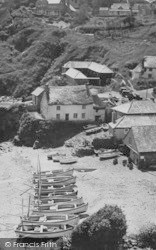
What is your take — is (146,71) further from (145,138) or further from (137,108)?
(145,138)

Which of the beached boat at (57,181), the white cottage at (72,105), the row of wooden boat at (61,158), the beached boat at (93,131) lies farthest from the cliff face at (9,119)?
the beached boat at (57,181)

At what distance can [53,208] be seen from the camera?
44438mm

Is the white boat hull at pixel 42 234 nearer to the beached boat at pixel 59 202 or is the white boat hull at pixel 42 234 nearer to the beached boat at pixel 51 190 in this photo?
the beached boat at pixel 59 202

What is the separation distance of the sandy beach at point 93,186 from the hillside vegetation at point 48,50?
2207 cm

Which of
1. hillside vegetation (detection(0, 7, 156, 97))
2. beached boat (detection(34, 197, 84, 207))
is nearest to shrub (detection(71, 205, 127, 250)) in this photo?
beached boat (detection(34, 197, 84, 207))

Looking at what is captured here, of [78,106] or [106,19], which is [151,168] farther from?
[106,19]

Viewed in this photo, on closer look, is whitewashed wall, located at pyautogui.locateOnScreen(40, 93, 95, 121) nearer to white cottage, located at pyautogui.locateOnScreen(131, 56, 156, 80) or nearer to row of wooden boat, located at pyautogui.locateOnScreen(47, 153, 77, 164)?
row of wooden boat, located at pyautogui.locateOnScreen(47, 153, 77, 164)

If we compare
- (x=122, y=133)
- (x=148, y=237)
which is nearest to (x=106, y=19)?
(x=122, y=133)

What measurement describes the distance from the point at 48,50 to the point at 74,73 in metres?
19.5

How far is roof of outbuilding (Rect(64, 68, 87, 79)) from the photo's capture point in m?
76.9

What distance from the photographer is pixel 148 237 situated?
3869 cm

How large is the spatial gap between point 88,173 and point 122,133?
1004 centimetres

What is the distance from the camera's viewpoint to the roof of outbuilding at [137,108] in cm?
6369

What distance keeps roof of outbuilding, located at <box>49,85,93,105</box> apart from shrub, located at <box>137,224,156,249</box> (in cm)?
3106
